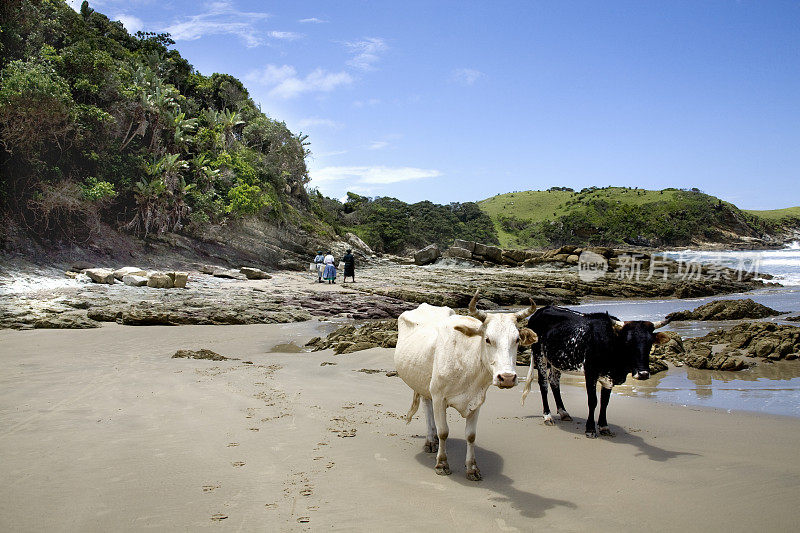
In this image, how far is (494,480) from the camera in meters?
4.96

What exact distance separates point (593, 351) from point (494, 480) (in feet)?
8.21

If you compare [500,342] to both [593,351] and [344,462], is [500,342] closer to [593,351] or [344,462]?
[344,462]

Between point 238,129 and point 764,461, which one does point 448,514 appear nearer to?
point 764,461

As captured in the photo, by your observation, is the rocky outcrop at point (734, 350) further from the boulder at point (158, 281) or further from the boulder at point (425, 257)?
the boulder at point (425, 257)

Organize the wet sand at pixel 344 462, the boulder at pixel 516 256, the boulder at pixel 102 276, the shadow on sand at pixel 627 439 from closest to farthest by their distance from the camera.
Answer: the wet sand at pixel 344 462 → the shadow on sand at pixel 627 439 → the boulder at pixel 102 276 → the boulder at pixel 516 256

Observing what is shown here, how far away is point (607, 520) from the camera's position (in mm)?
4141

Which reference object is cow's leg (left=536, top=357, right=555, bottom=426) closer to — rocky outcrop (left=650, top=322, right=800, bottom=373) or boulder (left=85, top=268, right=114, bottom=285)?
rocky outcrop (left=650, top=322, right=800, bottom=373)

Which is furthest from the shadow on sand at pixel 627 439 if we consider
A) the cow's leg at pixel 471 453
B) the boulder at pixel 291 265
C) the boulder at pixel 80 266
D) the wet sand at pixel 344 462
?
the boulder at pixel 291 265

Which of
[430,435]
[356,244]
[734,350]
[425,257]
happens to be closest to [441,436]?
[430,435]

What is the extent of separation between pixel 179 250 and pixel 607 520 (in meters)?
31.0

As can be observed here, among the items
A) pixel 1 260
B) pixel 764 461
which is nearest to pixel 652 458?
pixel 764 461

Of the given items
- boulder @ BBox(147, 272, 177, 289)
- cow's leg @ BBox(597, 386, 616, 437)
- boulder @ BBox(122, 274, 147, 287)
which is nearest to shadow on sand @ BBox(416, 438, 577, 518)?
cow's leg @ BBox(597, 386, 616, 437)

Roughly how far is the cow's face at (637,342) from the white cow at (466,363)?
6.22 ft

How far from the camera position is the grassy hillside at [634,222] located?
113m
